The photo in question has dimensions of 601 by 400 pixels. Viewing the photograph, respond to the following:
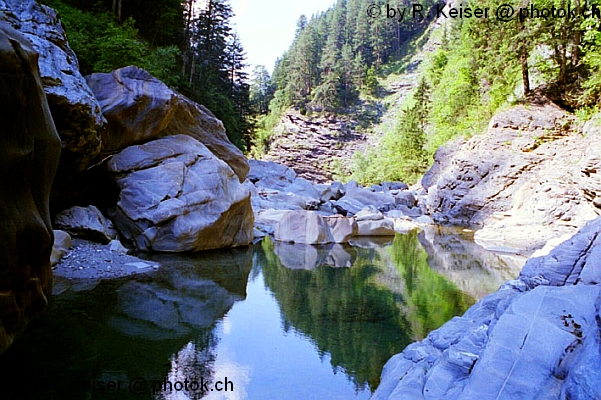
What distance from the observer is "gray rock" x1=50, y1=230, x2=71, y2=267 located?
28.8ft

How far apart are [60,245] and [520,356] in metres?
8.76

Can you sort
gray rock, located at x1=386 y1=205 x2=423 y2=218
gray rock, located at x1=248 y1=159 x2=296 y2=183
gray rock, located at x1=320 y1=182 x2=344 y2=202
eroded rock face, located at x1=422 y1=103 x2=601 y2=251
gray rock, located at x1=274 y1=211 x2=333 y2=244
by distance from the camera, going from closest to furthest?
eroded rock face, located at x1=422 y1=103 x2=601 y2=251 → gray rock, located at x1=274 y1=211 x2=333 y2=244 → gray rock, located at x1=386 y1=205 x2=423 y2=218 → gray rock, located at x1=320 y1=182 x2=344 y2=202 → gray rock, located at x1=248 y1=159 x2=296 y2=183

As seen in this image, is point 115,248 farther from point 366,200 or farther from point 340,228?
point 366,200

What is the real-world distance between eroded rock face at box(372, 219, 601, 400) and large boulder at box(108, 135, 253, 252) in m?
7.78

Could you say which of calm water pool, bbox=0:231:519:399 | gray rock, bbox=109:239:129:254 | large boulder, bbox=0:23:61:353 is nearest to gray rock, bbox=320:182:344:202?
calm water pool, bbox=0:231:519:399

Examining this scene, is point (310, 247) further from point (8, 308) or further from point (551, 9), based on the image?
point (551, 9)

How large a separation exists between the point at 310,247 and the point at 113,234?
640cm

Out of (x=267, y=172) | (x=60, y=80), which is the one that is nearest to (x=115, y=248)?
(x=60, y=80)

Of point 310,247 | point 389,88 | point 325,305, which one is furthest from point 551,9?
point 389,88

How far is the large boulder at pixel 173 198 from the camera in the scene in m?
11.3

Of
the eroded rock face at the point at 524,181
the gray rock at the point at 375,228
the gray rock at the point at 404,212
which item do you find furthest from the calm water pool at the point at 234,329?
the gray rock at the point at 404,212

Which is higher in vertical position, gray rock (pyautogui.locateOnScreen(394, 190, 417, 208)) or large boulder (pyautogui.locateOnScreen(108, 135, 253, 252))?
large boulder (pyautogui.locateOnScreen(108, 135, 253, 252))

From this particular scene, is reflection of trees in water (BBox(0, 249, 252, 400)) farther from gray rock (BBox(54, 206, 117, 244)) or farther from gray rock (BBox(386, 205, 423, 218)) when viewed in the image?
gray rock (BBox(386, 205, 423, 218))

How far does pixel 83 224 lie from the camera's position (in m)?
10.5
